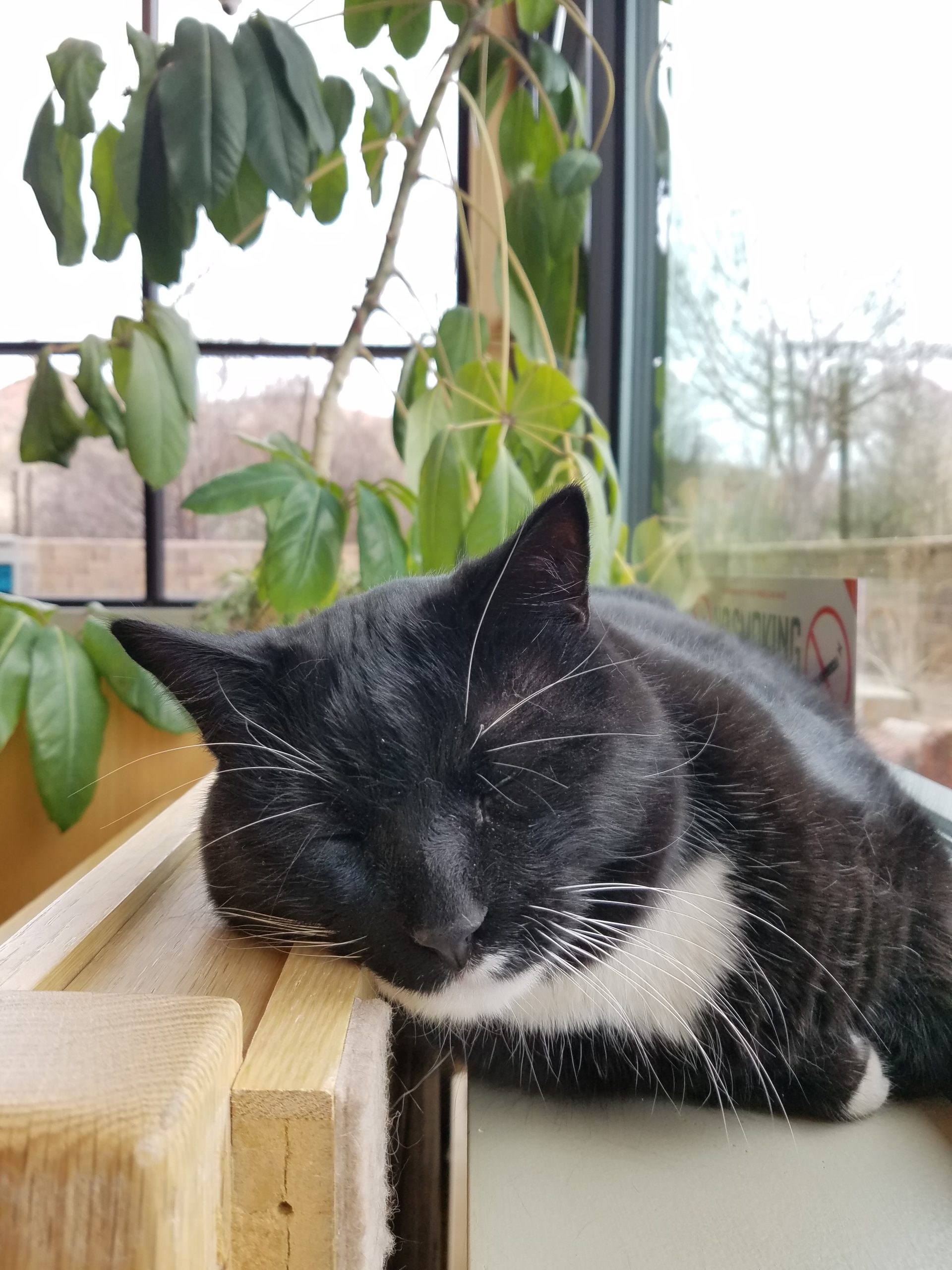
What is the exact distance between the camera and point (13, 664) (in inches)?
46.7

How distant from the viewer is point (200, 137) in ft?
3.74

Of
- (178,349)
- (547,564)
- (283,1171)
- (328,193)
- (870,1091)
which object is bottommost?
(870,1091)

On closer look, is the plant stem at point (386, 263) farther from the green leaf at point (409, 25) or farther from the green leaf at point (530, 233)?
the green leaf at point (530, 233)

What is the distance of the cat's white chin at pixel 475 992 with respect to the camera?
22.8 inches

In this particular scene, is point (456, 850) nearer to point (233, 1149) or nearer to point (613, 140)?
point (233, 1149)

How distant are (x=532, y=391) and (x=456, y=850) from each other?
970 mm

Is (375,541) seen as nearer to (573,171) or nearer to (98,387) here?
(98,387)

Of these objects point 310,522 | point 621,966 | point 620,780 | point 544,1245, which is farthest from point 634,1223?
point 310,522

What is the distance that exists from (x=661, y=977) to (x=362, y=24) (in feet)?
5.24

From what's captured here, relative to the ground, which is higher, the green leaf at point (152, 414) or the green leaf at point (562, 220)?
the green leaf at point (562, 220)

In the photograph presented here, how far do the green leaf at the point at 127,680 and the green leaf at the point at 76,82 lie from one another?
0.71 metres

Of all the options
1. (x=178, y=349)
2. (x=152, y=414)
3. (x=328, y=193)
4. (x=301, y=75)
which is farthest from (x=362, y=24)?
(x=152, y=414)

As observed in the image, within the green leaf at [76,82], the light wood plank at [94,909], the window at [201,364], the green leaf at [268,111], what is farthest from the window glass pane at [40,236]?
the light wood plank at [94,909]

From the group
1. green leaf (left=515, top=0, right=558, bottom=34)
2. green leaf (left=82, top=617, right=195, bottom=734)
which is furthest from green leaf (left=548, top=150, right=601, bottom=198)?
green leaf (left=82, top=617, right=195, bottom=734)
